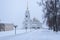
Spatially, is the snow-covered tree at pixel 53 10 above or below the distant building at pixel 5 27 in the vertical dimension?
above

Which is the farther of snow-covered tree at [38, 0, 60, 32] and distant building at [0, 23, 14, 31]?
distant building at [0, 23, 14, 31]

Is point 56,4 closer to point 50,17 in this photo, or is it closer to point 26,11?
point 50,17

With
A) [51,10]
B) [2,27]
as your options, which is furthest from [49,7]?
[2,27]

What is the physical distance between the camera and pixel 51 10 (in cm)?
4053

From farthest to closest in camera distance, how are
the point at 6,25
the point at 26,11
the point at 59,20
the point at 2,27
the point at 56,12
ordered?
1. the point at 26,11
2. the point at 6,25
3. the point at 2,27
4. the point at 59,20
5. the point at 56,12

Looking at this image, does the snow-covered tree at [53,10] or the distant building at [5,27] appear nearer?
Result: the snow-covered tree at [53,10]

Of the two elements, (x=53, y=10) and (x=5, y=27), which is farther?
(x=5, y=27)

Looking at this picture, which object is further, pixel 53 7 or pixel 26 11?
pixel 26 11

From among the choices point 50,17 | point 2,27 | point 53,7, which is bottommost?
point 2,27

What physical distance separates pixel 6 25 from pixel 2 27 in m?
5.22

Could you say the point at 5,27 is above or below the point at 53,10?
below

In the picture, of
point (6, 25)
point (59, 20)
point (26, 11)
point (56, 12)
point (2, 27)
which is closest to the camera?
point (56, 12)

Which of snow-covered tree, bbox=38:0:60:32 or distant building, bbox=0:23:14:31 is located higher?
snow-covered tree, bbox=38:0:60:32

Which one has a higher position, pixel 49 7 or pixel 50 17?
pixel 49 7
